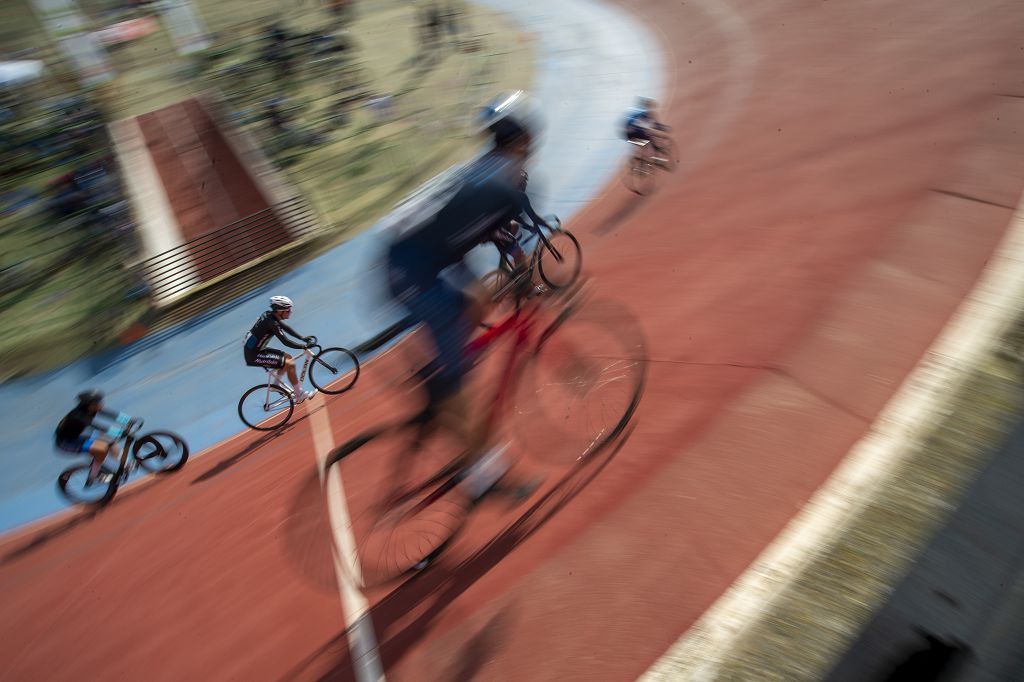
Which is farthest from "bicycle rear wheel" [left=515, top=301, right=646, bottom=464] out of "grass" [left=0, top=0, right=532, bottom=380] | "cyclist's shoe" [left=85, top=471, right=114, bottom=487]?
"grass" [left=0, top=0, right=532, bottom=380]

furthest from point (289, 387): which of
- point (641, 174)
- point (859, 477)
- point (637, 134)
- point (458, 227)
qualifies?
point (637, 134)

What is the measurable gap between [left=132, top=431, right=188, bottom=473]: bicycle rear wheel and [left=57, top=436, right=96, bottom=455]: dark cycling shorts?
48cm

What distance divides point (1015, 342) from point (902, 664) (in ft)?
11.1

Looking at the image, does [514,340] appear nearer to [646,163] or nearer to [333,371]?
[333,371]

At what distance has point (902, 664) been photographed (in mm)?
3951

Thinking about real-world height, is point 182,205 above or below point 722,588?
above

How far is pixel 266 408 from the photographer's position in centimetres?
756

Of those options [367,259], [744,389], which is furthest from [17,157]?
[744,389]

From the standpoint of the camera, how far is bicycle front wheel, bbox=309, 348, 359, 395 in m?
7.73

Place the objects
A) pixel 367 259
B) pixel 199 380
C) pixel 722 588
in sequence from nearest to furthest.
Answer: pixel 722 588
pixel 199 380
pixel 367 259

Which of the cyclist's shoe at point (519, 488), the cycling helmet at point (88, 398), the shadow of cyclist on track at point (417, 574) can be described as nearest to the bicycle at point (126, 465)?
the cycling helmet at point (88, 398)

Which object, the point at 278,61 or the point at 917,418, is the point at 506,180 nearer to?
the point at 917,418

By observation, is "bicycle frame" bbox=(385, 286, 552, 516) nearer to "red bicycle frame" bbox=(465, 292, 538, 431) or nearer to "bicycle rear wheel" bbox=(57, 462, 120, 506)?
"red bicycle frame" bbox=(465, 292, 538, 431)

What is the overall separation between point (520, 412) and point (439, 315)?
5.49 ft
